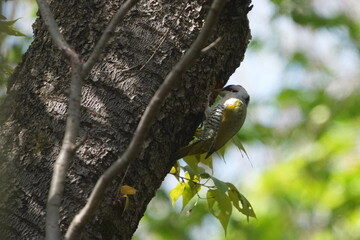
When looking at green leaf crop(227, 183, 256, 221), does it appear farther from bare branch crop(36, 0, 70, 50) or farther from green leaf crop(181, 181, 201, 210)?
bare branch crop(36, 0, 70, 50)

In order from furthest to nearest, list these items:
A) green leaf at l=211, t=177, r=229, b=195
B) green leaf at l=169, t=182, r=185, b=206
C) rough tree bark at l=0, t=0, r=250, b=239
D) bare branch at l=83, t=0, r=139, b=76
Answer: green leaf at l=169, t=182, r=185, b=206 < green leaf at l=211, t=177, r=229, b=195 < rough tree bark at l=0, t=0, r=250, b=239 < bare branch at l=83, t=0, r=139, b=76

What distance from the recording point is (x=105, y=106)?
6.93 ft

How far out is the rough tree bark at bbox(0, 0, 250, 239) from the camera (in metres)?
2.00

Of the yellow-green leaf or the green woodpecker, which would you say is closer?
the yellow-green leaf

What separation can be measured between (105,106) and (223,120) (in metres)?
1.54

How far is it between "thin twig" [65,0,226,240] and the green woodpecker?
132 cm

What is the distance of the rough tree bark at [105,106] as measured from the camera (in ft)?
6.56

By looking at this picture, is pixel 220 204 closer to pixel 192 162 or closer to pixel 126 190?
pixel 192 162

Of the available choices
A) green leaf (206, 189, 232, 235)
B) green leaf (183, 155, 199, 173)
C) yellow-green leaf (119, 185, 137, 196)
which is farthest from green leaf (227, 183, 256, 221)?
yellow-green leaf (119, 185, 137, 196)

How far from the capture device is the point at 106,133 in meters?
2.08

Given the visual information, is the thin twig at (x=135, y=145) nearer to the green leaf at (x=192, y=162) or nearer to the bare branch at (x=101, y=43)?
the bare branch at (x=101, y=43)

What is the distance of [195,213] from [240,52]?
535 centimetres

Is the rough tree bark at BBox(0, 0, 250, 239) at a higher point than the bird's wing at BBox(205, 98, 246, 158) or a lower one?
lower

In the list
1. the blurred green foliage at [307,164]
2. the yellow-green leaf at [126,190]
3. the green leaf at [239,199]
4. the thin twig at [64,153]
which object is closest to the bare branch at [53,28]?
the thin twig at [64,153]
